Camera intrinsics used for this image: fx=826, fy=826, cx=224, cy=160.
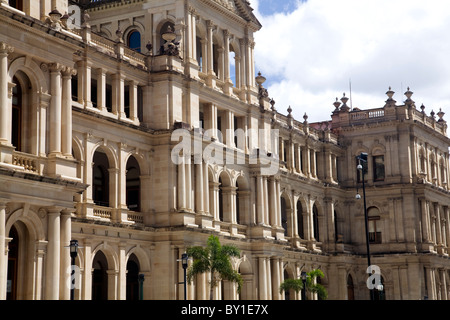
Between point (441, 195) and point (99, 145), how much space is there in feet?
146

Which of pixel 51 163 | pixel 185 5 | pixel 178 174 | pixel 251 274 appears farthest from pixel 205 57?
pixel 51 163

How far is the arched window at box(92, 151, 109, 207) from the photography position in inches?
1810

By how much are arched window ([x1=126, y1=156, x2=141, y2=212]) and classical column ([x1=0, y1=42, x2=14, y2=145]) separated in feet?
60.4

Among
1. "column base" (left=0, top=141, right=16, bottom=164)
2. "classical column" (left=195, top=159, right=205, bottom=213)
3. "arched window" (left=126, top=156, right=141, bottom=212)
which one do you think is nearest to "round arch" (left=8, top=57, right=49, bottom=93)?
"column base" (left=0, top=141, right=16, bottom=164)

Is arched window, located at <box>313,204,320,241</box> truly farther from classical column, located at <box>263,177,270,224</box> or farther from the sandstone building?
classical column, located at <box>263,177,270,224</box>

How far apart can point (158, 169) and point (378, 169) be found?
32.8 m

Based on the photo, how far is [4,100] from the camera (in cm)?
2877

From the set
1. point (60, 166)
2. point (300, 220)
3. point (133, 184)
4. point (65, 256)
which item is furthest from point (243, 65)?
point (65, 256)

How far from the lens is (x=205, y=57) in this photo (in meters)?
51.2

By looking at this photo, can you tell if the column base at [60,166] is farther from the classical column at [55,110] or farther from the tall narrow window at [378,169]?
the tall narrow window at [378,169]

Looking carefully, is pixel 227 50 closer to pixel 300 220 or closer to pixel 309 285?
pixel 309 285

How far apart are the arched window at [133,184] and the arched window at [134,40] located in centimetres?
784

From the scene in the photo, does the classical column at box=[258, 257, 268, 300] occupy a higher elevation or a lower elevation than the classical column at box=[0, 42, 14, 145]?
lower
